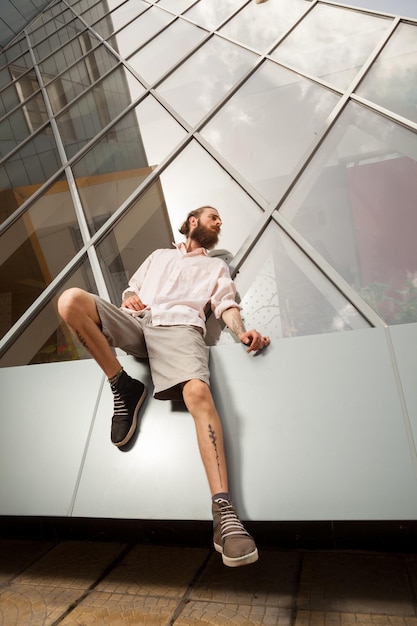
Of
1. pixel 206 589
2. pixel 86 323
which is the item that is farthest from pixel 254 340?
pixel 206 589

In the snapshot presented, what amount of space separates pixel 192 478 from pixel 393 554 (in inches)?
39.7

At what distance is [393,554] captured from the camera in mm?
1974

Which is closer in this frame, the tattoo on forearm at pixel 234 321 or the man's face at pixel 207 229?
the tattoo on forearm at pixel 234 321

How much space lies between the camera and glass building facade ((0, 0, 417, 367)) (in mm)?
3021

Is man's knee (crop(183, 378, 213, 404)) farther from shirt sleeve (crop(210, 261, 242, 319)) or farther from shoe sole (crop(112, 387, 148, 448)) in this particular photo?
shirt sleeve (crop(210, 261, 242, 319))

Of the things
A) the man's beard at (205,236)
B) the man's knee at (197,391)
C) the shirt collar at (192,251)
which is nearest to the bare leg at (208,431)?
the man's knee at (197,391)

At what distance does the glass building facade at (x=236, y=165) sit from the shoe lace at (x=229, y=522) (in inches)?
44.2

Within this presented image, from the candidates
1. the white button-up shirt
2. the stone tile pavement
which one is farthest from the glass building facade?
the stone tile pavement

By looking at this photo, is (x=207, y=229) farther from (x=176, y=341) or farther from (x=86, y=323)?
(x=86, y=323)

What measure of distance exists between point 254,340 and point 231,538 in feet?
3.31

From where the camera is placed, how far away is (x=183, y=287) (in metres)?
2.73

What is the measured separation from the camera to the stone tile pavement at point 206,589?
169cm

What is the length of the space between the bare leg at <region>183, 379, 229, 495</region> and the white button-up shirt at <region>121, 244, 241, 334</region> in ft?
1.54

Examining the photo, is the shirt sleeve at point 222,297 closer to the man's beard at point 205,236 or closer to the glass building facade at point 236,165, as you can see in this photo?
the glass building facade at point 236,165
